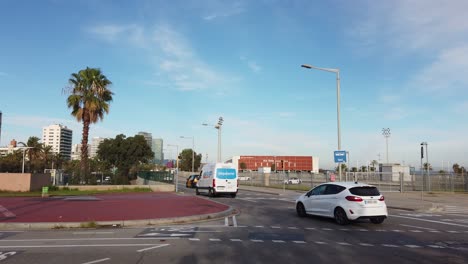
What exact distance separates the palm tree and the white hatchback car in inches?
1027

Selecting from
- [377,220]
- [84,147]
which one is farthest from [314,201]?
[84,147]

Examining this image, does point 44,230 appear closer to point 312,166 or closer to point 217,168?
point 217,168

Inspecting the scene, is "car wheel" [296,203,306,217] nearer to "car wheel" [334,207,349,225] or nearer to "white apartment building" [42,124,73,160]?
"car wheel" [334,207,349,225]

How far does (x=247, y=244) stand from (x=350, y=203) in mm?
5623

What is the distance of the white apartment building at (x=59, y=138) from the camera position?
173m

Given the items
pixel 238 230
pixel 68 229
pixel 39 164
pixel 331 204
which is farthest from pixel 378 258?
pixel 39 164

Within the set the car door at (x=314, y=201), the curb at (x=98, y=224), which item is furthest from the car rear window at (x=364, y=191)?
the curb at (x=98, y=224)

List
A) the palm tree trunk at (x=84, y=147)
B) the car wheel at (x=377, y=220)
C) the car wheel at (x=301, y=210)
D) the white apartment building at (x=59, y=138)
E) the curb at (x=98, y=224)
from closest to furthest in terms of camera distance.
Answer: the curb at (x=98, y=224), the car wheel at (x=377, y=220), the car wheel at (x=301, y=210), the palm tree trunk at (x=84, y=147), the white apartment building at (x=59, y=138)

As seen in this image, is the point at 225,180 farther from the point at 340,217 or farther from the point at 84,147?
the point at 340,217

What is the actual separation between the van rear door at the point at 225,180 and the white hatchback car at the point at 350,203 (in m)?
13.9

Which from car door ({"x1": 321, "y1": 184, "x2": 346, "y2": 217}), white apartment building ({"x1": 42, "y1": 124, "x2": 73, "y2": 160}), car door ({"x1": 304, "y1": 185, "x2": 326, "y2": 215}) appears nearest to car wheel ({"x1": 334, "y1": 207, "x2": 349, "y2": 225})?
car door ({"x1": 321, "y1": 184, "x2": 346, "y2": 217})

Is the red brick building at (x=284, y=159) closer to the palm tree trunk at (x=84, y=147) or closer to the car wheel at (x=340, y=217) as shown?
the palm tree trunk at (x=84, y=147)

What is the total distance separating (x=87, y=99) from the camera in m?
36.1

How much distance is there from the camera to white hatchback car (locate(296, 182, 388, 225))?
14.2 meters
